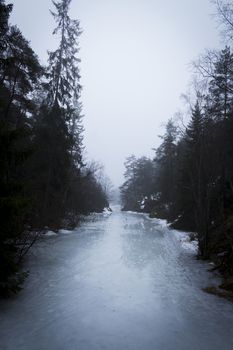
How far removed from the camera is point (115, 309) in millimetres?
6906

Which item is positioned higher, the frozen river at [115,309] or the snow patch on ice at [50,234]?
the snow patch on ice at [50,234]

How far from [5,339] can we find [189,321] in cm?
367

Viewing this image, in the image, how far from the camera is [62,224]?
80.4ft

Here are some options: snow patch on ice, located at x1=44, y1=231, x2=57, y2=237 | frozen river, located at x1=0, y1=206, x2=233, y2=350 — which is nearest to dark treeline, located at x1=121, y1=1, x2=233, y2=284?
frozen river, located at x1=0, y1=206, x2=233, y2=350

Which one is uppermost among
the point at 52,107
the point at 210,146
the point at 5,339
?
the point at 52,107

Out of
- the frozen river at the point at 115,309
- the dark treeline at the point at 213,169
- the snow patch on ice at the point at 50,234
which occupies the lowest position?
the frozen river at the point at 115,309

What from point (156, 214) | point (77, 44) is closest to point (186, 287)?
point (77, 44)

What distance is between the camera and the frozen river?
5227mm

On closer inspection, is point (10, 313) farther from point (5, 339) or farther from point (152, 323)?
point (152, 323)

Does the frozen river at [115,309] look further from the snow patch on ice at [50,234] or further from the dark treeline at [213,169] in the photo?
the snow patch on ice at [50,234]

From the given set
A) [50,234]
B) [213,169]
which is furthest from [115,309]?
[50,234]

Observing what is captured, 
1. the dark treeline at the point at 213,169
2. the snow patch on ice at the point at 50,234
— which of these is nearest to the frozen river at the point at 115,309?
the dark treeline at the point at 213,169

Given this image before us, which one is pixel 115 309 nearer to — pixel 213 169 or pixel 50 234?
pixel 213 169

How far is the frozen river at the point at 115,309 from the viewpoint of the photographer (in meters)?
5.23
